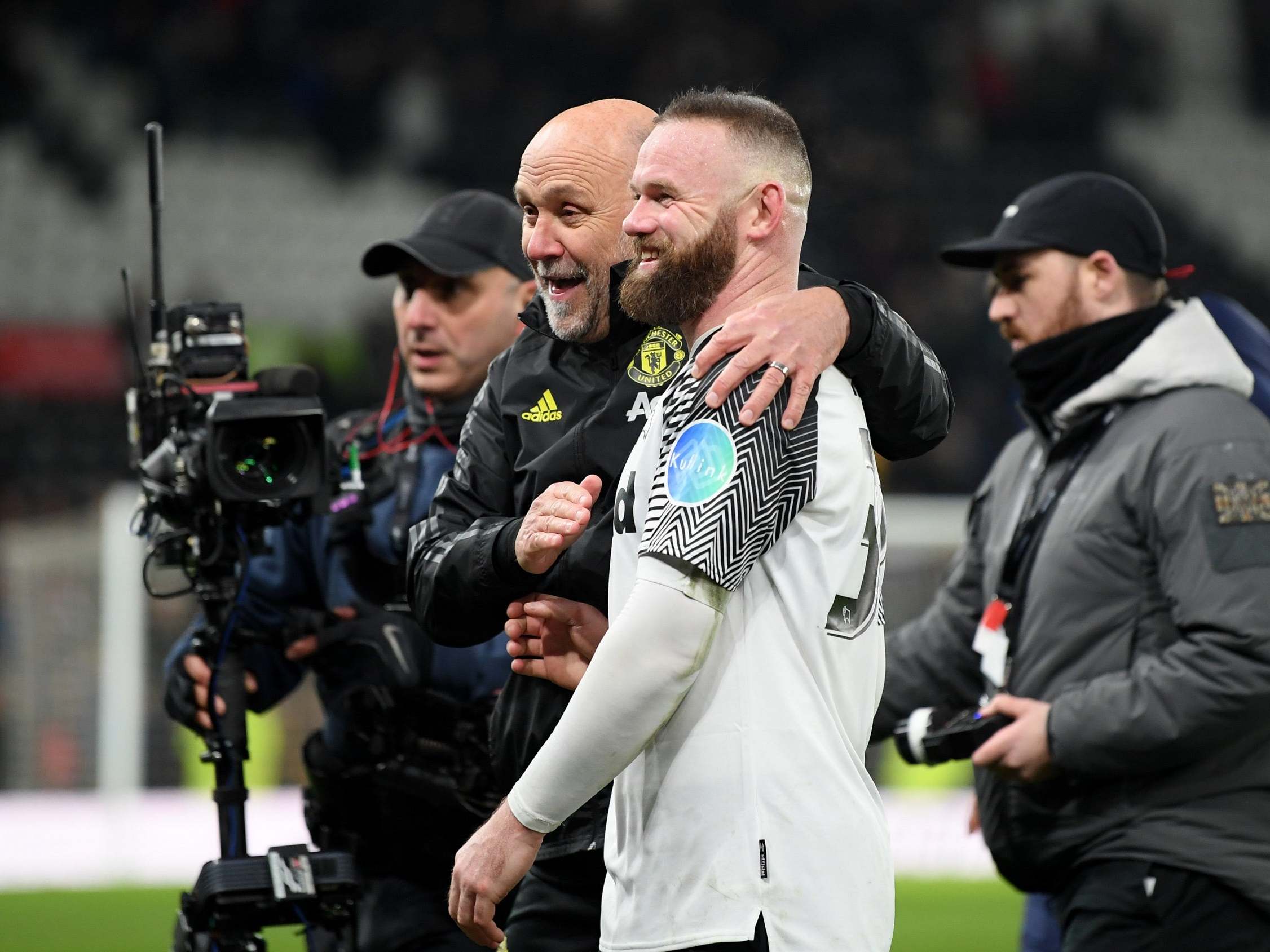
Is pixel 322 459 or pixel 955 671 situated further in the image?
pixel 955 671

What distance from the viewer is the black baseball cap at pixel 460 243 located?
3.56 m

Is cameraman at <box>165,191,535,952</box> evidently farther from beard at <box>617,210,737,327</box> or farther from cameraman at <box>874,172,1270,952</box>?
beard at <box>617,210,737,327</box>

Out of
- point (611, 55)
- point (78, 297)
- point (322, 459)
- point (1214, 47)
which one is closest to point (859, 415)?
point (322, 459)

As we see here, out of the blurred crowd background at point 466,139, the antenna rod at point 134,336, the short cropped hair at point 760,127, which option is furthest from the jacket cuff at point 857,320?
the blurred crowd background at point 466,139

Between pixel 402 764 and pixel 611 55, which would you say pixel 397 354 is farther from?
pixel 611 55

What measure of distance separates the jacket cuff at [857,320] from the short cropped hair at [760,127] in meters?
0.14

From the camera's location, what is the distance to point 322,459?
→ 3.01 m

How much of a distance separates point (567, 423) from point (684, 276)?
41 cm

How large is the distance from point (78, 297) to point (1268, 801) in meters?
9.94

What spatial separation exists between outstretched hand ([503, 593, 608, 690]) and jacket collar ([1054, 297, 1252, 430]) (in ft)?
4.42

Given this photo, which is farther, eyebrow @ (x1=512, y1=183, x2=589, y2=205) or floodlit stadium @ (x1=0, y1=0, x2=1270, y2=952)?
floodlit stadium @ (x1=0, y1=0, x2=1270, y2=952)

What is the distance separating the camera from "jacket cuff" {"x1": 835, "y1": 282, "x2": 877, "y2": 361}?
2184mm

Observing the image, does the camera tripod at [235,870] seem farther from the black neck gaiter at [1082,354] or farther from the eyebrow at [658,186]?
the black neck gaiter at [1082,354]

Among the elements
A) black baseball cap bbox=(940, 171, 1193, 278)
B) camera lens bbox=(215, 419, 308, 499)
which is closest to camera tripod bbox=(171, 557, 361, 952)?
camera lens bbox=(215, 419, 308, 499)
